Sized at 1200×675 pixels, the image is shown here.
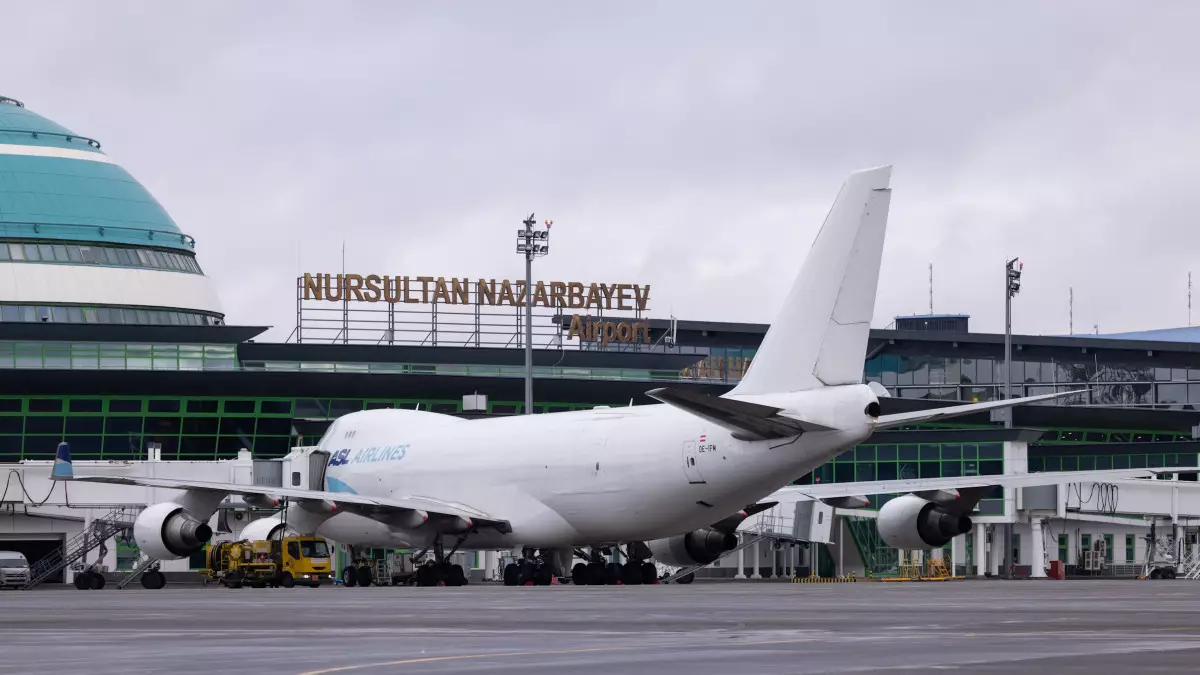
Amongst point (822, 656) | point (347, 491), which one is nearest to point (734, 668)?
point (822, 656)

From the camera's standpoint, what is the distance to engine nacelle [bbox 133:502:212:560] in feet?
157

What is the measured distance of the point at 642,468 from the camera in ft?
137

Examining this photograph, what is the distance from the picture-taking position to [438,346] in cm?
7756

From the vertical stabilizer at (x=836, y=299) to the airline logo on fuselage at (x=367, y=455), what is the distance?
1557 centimetres

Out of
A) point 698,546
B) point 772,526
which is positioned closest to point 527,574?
point 698,546

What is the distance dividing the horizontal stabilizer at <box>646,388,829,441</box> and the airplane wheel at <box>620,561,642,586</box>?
11.0 meters

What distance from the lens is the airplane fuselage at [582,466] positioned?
38250mm

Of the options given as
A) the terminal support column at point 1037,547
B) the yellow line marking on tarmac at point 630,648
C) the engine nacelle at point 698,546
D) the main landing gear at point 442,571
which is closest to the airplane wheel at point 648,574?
the engine nacelle at point 698,546

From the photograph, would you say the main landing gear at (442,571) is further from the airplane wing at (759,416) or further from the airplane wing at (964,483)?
the airplane wing at (759,416)

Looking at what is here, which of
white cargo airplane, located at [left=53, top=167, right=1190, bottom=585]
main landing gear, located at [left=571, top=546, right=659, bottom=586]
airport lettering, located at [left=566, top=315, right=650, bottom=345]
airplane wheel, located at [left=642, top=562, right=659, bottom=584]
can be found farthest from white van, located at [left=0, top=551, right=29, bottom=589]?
airport lettering, located at [left=566, top=315, right=650, bottom=345]

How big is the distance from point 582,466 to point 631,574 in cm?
634

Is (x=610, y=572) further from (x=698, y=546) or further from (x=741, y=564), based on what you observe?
(x=741, y=564)

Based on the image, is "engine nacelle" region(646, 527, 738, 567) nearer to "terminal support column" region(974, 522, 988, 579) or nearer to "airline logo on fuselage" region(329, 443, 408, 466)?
"airline logo on fuselage" region(329, 443, 408, 466)

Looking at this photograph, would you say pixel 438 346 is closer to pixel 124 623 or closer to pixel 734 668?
pixel 124 623
